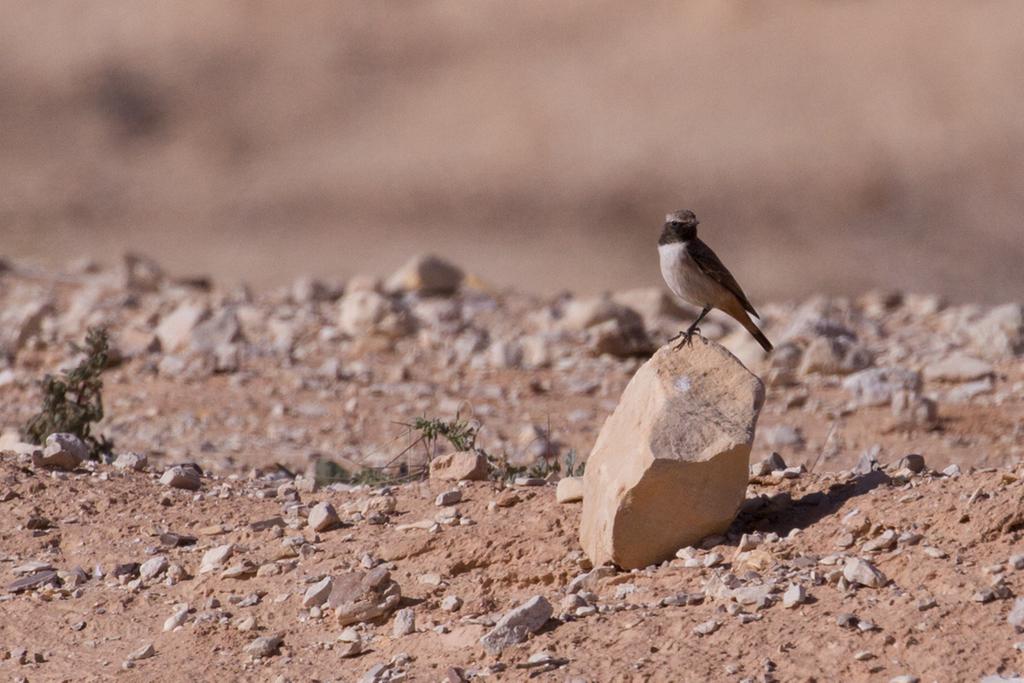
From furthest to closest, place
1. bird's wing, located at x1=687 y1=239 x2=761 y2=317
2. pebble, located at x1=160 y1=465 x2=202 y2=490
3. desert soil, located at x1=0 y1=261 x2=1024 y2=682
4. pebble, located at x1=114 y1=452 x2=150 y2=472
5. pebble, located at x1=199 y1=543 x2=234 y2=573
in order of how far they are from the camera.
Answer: pebble, located at x1=114 y1=452 x2=150 y2=472
pebble, located at x1=160 y1=465 x2=202 y2=490
bird's wing, located at x1=687 y1=239 x2=761 y2=317
pebble, located at x1=199 y1=543 x2=234 y2=573
desert soil, located at x1=0 y1=261 x2=1024 y2=682

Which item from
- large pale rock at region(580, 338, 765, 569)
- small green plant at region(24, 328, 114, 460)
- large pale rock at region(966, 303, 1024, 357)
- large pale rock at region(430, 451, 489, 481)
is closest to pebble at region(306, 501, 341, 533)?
large pale rock at region(430, 451, 489, 481)

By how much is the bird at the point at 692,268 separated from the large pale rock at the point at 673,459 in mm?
751

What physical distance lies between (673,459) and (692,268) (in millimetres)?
1206

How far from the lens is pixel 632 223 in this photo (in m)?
19.8

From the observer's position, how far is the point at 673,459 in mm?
4984

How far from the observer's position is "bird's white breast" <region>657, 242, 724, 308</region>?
5.99m

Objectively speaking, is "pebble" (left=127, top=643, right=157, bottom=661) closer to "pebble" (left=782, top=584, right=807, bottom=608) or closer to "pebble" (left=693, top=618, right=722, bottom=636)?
"pebble" (left=693, top=618, right=722, bottom=636)

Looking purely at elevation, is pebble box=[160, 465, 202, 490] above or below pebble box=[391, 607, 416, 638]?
above

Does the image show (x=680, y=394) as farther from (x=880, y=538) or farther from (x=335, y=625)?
(x=335, y=625)

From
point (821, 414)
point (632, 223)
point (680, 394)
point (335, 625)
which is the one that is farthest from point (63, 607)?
point (632, 223)

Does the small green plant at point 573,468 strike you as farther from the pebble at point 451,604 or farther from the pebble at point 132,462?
the pebble at point 132,462

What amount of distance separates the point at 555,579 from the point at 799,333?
22.8 ft

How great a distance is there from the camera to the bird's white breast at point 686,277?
599 centimetres

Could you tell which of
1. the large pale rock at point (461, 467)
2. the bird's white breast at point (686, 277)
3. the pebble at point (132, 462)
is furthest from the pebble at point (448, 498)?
the pebble at point (132, 462)
